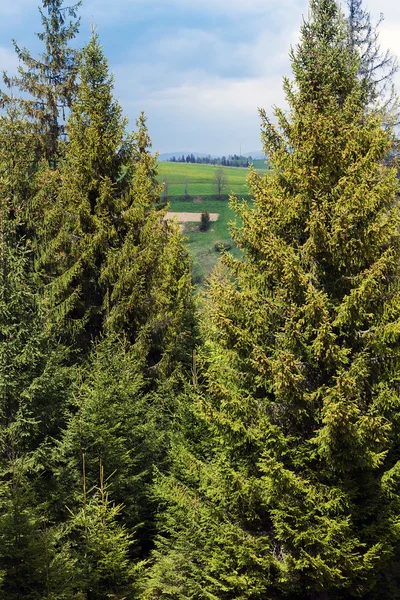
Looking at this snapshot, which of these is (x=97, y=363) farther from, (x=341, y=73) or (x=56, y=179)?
(x=341, y=73)

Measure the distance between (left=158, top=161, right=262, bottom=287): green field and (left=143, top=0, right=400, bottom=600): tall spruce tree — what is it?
217 ft

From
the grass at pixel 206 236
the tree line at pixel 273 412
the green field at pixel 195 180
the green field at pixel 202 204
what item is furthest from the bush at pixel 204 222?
the tree line at pixel 273 412

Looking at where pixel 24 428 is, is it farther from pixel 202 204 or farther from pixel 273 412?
pixel 202 204

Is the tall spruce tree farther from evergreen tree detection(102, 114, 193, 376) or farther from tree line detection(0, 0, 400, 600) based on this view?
evergreen tree detection(102, 114, 193, 376)

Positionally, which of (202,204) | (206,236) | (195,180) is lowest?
(206,236)

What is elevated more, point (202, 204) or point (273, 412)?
point (202, 204)

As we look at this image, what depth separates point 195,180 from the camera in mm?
141875

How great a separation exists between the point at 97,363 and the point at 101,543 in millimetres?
4655

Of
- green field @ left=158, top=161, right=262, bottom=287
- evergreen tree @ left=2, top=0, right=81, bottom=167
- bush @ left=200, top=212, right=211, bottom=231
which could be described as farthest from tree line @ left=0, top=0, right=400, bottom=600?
bush @ left=200, top=212, right=211, bottom=231

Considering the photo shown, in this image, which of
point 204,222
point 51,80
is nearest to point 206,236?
point 204,222

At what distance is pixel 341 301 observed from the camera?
10766mm

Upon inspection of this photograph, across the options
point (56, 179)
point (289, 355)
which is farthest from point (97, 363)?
point (56, 179)

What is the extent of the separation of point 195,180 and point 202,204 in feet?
67.4

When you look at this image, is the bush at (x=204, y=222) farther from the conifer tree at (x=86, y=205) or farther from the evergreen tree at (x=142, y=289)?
the conifer tree at (x=86, y=205)
